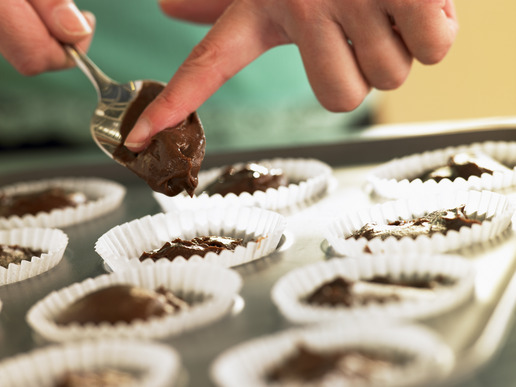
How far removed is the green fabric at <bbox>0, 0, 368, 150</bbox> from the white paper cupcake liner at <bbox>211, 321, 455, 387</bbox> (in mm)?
1953

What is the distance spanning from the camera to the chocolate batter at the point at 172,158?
5.53ft

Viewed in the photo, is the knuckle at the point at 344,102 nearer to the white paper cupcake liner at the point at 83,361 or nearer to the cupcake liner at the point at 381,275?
the cupcake liner at the point at 381,275

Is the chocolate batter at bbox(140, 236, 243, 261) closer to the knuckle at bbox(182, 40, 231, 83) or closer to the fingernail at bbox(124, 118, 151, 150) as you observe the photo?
the fingernail at bbox(124, 118, 151, 150)

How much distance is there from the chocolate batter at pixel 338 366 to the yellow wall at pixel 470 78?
384cm

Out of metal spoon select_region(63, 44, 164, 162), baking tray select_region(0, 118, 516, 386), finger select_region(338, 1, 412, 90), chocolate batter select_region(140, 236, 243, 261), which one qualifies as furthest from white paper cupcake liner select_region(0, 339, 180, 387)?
finger select_region(338, 1, 412, 90)

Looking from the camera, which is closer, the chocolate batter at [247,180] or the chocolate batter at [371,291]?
the chocolate batter at [371,291]

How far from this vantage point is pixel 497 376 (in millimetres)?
1038

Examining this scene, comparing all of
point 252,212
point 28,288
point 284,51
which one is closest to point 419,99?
point 284,51

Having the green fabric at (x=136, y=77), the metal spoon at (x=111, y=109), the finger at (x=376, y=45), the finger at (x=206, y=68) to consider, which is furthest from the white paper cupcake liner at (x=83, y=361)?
the green fabric at (x=136, y=77)

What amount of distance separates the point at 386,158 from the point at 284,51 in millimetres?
1028

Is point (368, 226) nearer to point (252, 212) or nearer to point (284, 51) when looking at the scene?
point (252, 212)

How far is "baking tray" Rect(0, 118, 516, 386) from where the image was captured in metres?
1.17

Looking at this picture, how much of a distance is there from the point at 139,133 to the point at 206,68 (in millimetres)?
237

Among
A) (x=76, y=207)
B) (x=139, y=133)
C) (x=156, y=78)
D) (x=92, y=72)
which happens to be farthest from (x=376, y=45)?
(x=156, y=78)
